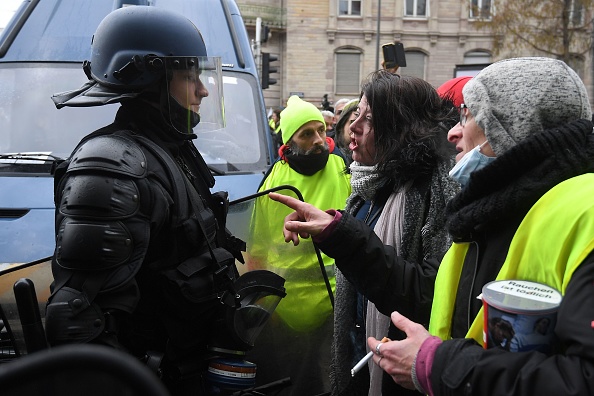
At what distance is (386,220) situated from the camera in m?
2.49

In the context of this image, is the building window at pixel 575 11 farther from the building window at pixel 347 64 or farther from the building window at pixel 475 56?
the building window at pixel 347 64

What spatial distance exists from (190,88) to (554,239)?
1.30m

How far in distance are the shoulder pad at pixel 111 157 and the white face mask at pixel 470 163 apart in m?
0.86

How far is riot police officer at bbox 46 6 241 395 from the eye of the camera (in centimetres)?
162

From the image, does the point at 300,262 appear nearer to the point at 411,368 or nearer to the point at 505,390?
the point at 411,368

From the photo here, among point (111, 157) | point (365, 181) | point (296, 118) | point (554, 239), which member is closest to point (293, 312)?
point (365, 181)

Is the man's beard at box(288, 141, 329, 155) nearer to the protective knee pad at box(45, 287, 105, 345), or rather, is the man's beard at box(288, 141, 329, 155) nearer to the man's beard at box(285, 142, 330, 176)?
the man's beard at box(285, 142, 330, 176)

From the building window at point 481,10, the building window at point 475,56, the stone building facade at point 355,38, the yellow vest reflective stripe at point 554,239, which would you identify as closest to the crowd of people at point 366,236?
the yellow vest reflective stripe at point 554,239

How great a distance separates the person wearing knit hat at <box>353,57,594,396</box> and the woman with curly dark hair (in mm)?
410

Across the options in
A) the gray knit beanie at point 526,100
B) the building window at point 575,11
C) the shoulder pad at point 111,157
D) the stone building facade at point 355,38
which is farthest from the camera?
the stone building facade at point 355,38

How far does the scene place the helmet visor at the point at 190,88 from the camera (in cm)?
210

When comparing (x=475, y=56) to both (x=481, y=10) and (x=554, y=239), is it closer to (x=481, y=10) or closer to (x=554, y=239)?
(x=481, y=10)

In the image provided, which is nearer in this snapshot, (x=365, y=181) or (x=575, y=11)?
(x=365, y=181)

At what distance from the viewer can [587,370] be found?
118 centimetres
